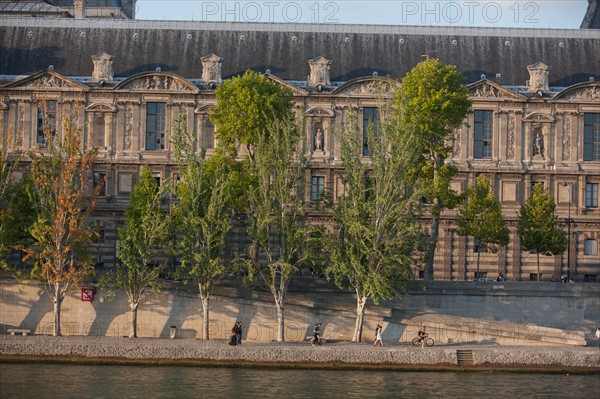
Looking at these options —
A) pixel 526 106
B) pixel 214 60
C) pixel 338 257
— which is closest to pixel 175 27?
pixel 214 60

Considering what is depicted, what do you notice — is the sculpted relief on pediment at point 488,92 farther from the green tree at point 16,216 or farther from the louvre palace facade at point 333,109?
the green tree at point 16,216

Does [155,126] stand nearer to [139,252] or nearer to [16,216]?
[16,216]

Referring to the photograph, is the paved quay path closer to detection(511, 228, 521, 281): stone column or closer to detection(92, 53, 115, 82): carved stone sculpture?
detection(511, 228, 521, 281): stone column

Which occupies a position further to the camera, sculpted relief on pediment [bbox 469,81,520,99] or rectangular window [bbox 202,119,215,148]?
rectangular window [bbox 202,119,215,148]

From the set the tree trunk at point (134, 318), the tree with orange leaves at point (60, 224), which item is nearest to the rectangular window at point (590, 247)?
the tree trunk at point (134, 318)

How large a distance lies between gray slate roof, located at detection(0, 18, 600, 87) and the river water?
110ft

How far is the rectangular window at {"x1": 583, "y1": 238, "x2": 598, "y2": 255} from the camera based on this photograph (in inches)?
3634

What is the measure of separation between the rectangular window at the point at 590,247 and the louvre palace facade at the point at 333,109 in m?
0.12

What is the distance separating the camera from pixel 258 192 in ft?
242

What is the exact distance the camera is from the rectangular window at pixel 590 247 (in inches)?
3634

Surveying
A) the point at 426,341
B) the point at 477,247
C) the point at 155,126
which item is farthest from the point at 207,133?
the point at 426,341

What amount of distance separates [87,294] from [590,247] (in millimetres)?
35704

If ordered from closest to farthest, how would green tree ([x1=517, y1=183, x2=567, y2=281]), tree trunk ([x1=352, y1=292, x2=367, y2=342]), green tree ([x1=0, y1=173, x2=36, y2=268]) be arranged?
tree trunk ([x1=352, y1=292, x2=367, y2=342]) → green tree ([x1=0, y1=173, x2=36, y2=268]) → green tree ([x1=517, y1=183, x2=567, y2=281])

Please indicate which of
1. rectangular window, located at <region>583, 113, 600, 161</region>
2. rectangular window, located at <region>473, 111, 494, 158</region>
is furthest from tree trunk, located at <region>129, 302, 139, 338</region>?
rectangular window, located at <region>583, 113, 600, 161</region>
